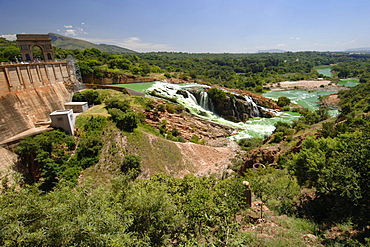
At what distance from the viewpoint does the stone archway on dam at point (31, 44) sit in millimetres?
30547

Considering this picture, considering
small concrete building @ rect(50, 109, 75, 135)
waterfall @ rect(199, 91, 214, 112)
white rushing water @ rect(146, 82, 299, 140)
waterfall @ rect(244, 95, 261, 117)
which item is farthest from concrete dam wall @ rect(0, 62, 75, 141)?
waterfall @ rect(244, 95, 261, 117)

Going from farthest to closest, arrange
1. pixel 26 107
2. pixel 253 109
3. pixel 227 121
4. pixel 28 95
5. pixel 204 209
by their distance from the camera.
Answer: pixel 253 109 < pixel 227 121 < pixel 28 95 < pixel 26 107 < pixel 204 209

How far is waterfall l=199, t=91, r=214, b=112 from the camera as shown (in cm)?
4350

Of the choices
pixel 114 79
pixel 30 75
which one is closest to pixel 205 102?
pixel 114 79

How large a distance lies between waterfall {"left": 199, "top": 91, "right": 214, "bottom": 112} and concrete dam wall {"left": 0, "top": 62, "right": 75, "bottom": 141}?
983 inches

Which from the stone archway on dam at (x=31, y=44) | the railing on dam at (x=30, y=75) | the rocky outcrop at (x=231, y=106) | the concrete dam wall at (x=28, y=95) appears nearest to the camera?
the concrete dam wall at (x=28, y=95)

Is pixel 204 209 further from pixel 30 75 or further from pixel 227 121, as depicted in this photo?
pixel 227 121

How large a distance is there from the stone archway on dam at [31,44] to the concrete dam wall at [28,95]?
2.42m

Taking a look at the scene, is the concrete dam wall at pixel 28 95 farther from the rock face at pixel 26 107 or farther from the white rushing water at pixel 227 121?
the white rushing water at pixel 227 121

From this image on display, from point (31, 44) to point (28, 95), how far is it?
11.7 meters

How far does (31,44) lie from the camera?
3180cm

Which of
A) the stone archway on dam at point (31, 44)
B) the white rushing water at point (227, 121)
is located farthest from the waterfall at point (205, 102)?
the stone archway on dam at point (31, 44)

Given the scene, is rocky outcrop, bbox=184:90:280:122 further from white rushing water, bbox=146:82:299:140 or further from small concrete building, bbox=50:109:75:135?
small concrete building, bbox=50:109:75:135

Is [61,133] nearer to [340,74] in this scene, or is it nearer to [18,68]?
[18,68]
